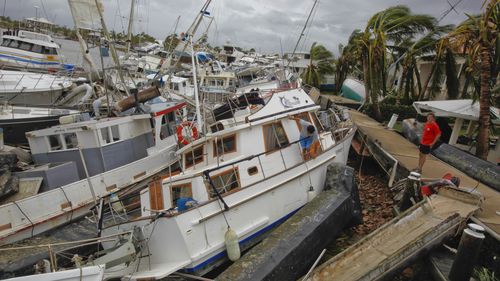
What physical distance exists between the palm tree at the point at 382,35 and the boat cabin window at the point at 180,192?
1401cm

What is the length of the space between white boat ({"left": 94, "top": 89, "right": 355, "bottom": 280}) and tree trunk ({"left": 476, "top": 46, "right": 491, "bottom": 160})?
480 centimetres

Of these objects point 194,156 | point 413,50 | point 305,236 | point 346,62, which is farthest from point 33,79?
point 346,62

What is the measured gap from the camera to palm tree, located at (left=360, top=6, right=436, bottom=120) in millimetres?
17781

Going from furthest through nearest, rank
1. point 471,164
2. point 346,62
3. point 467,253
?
point 346,62 < point 471,164 < point 467,253

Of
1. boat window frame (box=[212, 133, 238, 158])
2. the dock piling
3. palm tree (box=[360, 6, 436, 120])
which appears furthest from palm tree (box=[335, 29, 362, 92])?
the dock piling

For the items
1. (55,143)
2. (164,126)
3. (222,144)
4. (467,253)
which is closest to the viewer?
(467,253)

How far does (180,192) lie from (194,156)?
46.8 inches

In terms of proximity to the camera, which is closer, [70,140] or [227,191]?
[227,191]

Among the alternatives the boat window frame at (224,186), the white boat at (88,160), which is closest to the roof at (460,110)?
the boat window frame at (224,186)

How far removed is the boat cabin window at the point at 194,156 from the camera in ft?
27.9

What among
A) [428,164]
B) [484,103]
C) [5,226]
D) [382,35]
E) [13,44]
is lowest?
[5,226]

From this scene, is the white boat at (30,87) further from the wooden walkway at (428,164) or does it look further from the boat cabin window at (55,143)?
the wooden walkway at (428,164)

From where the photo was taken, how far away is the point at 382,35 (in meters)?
17.7

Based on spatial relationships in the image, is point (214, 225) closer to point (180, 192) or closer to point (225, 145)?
point (180, 192)
